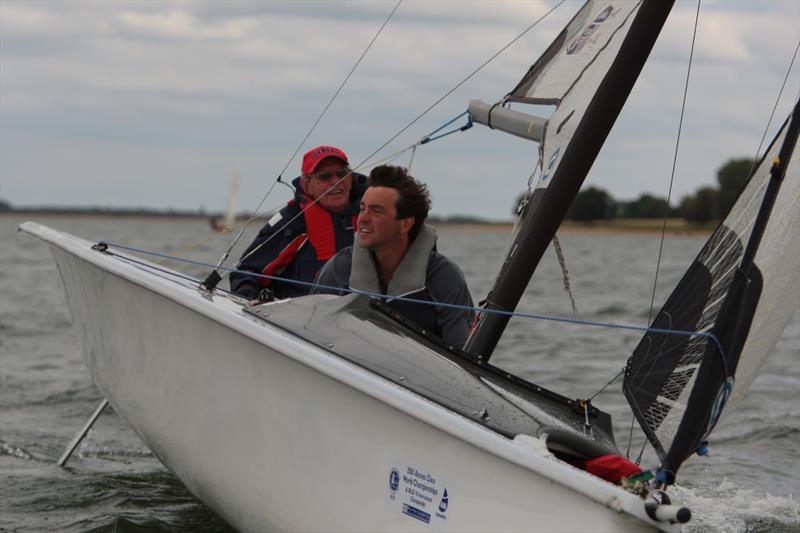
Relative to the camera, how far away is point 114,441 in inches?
250

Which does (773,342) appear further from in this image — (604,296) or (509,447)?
(604,296)

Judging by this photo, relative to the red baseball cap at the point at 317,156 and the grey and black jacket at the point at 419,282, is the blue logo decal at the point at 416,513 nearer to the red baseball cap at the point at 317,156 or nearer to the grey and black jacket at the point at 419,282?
the grey and black jacket at the point at 419,282

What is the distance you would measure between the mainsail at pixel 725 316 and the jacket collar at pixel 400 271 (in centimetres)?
72

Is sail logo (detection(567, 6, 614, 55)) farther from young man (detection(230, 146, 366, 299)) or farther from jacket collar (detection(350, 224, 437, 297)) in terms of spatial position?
jacket collar (detection(350, 224, 437, 297))

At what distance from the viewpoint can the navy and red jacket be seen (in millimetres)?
4930

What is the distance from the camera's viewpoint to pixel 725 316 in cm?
272

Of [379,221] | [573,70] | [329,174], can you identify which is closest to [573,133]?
[573,70]

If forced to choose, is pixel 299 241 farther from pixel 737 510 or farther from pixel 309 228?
pixel 737 510

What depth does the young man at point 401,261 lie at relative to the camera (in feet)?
12.3

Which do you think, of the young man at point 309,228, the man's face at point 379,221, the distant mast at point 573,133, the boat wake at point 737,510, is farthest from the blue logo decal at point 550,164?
the boat wake at point 737,510

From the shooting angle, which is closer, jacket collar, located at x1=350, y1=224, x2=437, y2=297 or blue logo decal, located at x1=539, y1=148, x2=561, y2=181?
jacket collar, located at x1=350, y1=224, x2=437, y2=297

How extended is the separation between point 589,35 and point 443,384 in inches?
80.2

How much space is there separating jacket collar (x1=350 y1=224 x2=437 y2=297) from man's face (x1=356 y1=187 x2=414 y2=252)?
0.06 meters

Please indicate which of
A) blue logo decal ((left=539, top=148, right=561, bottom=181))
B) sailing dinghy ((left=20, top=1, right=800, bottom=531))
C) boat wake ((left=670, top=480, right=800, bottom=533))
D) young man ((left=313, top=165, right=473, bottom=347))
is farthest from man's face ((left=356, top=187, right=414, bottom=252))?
boat wake ((left=670, top=480, right=800, bottom=533))
